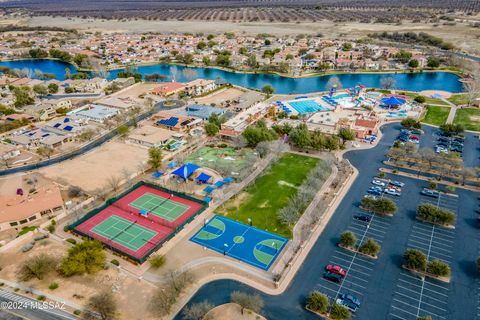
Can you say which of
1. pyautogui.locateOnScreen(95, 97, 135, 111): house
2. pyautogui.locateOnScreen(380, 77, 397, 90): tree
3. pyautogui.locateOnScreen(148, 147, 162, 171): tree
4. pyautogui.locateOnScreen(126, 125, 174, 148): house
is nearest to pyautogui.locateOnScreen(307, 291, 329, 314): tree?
pyautogui.locateOnScreen(148, 147, 162, 171): tree

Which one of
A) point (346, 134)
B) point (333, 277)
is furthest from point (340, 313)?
point (346, 134)

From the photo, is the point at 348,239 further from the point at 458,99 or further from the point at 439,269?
the point at 458,99

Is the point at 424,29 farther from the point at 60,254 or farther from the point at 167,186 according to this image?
the point at 60,254

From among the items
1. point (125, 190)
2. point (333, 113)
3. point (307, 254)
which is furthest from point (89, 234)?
point (333, 113)

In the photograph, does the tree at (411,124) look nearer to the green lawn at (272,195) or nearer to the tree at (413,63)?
the green lawn at (272,195)

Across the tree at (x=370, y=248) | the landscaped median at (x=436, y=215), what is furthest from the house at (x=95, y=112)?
the landscaped median at (x=436, y=215)

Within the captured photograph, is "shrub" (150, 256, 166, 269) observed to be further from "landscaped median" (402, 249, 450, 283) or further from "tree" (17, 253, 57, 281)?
"landscaped median" (402, 249, 450, 283)
